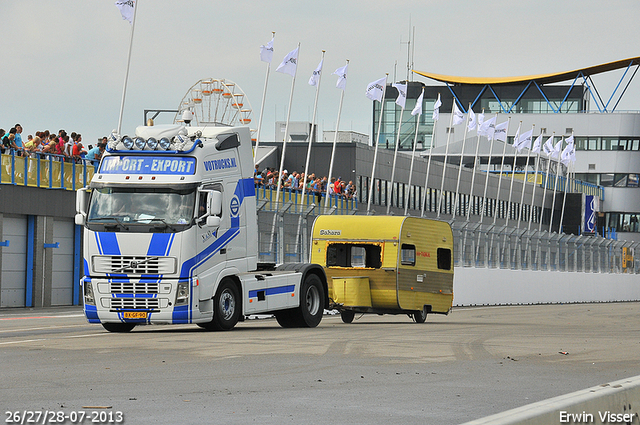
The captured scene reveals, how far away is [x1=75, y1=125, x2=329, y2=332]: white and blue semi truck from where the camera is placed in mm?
18156

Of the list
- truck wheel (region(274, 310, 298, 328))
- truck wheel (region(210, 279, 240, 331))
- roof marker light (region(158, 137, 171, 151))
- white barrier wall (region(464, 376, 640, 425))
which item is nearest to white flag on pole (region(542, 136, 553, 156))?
truck wheel (region(274, 310, 298, 328))

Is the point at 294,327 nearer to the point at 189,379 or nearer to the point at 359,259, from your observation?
the point at 359,259

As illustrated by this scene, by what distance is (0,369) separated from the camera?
480 inches

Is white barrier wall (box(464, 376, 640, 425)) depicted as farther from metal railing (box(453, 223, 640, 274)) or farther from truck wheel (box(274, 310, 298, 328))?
metal railing (box(453, 223, 640, 274))

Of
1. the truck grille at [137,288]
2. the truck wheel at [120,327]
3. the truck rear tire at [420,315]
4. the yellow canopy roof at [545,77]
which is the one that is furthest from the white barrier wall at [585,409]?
the yellow canopy roof at [545,77]

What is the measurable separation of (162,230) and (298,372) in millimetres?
6576

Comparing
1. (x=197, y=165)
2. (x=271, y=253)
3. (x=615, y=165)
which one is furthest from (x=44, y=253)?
(x=615, y=165)

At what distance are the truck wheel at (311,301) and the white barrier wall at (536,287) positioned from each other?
773 inches

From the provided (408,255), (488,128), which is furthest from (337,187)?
(408,255)

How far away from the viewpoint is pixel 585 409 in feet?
23.3

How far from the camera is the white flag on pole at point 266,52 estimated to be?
3972 centimetres

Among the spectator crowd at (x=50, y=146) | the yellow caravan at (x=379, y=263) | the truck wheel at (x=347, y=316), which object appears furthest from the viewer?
the spectator crowd at (x=50, y=146)

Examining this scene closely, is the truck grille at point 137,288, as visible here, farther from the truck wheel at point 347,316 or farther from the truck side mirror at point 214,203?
the truck wheel at point 347,316

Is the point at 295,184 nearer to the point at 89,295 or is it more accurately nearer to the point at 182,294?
the point at 89,295
